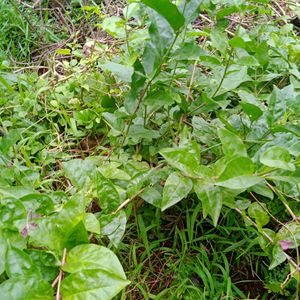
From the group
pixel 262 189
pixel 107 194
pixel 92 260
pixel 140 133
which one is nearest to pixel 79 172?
pixel 107 194

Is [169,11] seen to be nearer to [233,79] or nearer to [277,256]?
[233,79]

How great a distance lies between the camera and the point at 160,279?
4.36 ft

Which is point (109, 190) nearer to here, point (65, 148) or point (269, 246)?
point (269, 246)

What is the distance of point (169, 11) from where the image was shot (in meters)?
1.05

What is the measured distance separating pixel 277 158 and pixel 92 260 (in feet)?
1.48

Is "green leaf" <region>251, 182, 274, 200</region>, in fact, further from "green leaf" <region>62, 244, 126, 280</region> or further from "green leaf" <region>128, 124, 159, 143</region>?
"green leaf" <region>62, 244, 126, 280</region>

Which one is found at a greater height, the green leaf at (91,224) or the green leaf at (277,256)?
the green leaf at (91,224)

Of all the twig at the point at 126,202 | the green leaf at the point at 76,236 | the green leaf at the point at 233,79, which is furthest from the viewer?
the green leaf at the point at 233,79

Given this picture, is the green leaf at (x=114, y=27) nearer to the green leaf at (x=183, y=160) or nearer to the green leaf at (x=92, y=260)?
the green leaf at (x=183, y=160)

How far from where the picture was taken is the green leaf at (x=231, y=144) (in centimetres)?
109

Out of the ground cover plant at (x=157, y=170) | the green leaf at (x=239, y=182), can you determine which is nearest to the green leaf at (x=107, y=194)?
the ground cover plant at (x=157, y=170)

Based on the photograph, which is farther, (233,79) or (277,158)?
(233,79)

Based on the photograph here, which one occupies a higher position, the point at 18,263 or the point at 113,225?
the point at 18,263

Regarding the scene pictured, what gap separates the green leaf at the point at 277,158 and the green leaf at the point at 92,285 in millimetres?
410
